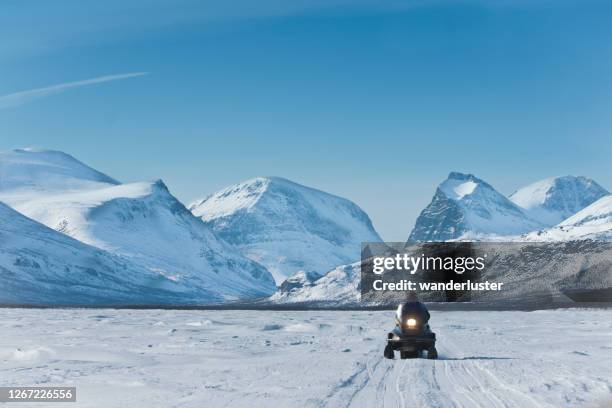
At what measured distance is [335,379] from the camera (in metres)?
28.8

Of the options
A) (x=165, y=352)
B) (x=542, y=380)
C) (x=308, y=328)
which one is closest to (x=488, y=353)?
(x=542, y=380)

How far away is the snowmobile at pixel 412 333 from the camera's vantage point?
3506cm

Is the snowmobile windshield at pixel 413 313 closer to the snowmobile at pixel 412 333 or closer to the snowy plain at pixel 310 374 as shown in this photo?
the snowmobile at pixel 412 333

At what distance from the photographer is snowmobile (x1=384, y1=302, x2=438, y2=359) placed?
35.1 meters

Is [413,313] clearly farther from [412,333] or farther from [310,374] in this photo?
[310,374]

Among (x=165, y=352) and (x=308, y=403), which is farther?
(x=165, y=352)

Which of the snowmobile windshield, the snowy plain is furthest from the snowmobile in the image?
the snowy plain

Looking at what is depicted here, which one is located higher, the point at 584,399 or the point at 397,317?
the point at 397,317

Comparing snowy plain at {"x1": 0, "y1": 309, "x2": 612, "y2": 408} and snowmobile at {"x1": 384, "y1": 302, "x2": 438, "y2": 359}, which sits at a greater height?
snowmobile at {"x1": 384, "y1": 302, "x2": 438, "y2": 359}

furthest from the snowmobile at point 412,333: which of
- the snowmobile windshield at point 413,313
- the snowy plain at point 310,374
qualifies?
the snowy plain at point 310,374

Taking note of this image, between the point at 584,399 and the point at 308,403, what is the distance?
323 inches

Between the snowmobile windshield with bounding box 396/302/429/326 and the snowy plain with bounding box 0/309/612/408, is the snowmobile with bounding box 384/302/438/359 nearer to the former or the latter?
the snowmobile windshield with bounding box 396/302/429/326

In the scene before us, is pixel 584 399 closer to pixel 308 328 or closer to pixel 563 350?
pixel 563 350

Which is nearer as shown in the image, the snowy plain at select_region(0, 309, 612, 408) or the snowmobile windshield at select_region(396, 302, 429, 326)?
the snowy plain at select_region(0, 309, 612, 408)
